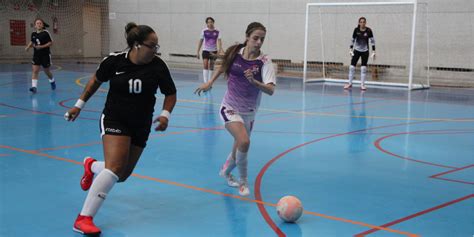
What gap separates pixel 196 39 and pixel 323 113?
16746 millimetres

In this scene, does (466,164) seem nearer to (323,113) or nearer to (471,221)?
(471,221)

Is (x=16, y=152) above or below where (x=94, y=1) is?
below

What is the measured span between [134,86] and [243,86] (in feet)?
5.38

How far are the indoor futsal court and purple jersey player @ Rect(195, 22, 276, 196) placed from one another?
0.16 ft

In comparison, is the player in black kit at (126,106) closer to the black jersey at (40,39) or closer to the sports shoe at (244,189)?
the sports shoe at (244,189)

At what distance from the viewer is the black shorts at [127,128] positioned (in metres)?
4.65

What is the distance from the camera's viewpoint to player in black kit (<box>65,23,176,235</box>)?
453 centimetres

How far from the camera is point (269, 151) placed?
27.1 feet

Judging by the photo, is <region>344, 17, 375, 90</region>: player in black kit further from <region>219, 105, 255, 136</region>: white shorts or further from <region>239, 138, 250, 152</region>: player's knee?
<region>239, 138, 250, 152</region>: player's knee

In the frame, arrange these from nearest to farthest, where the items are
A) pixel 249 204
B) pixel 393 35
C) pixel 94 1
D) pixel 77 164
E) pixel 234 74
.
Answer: pixel 249 204, pixel 234 74, pixel 77 164, pixel 393 35, pixel 94 1

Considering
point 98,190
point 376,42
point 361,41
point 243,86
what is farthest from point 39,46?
point 376,42

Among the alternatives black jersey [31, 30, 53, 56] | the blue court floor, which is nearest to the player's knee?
the blue court floor

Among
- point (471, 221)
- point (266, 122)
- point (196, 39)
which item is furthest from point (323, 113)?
point (196, 39)

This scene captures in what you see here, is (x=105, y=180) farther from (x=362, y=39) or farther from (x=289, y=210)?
(x=362, y=39)
